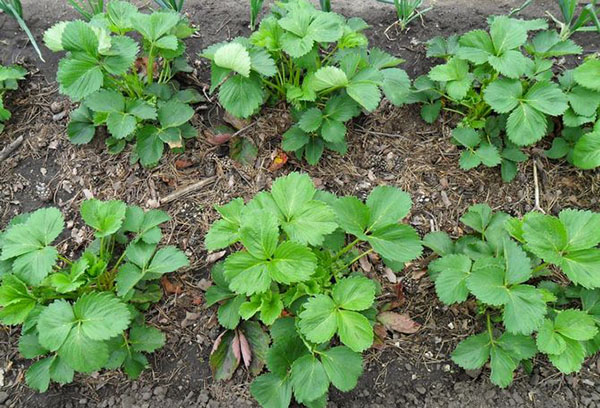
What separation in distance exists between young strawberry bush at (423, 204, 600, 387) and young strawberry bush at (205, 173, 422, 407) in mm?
232

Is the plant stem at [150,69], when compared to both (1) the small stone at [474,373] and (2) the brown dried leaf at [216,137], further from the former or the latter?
(1) the small stone at [474,373]

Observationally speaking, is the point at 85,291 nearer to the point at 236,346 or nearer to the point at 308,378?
the point at 236,346

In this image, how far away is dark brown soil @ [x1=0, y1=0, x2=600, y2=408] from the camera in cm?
183

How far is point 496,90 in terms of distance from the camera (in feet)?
6.53

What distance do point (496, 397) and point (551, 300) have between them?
15.7 inches

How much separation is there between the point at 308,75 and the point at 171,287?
3.23 feet

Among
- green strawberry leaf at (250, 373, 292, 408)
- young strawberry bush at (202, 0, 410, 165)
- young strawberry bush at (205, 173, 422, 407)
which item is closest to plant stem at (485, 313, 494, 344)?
young strawberry bush at (205, 173, 422, 407)

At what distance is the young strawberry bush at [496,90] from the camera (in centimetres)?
197

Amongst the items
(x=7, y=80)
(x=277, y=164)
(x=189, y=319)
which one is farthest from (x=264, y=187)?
(x=7, y=80)

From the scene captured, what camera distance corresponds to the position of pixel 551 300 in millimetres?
1733

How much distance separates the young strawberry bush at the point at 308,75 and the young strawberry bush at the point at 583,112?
0.65 m

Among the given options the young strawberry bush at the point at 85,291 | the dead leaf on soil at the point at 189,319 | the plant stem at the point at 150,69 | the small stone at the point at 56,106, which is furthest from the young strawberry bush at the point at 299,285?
the small stone at the point at 56,106

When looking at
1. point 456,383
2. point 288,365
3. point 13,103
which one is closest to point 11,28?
point 13,103

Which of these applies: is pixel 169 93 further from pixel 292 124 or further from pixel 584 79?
pixel 584 79
